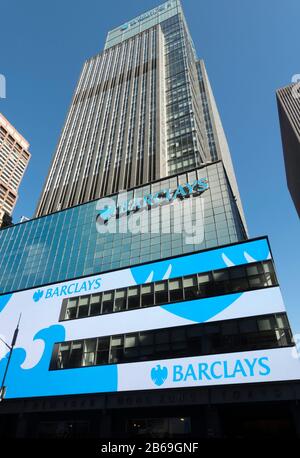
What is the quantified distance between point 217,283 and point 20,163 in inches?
5117

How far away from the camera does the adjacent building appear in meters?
23.2

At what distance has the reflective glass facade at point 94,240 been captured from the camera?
4225cm

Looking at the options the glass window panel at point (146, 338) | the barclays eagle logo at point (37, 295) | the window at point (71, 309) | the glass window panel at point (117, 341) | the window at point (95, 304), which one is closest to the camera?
the glass window panel at point (146, 338)

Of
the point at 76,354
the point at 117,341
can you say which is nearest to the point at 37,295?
the point at 76,354

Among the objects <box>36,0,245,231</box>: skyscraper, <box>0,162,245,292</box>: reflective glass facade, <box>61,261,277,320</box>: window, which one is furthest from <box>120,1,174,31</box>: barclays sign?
<box>61,261,277,320</box>: window

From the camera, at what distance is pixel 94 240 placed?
4928 centimetres

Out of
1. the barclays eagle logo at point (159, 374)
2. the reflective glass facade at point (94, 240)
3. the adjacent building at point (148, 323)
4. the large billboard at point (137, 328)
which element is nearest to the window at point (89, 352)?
the adjacent building at point (148, 323)

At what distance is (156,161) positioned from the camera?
67438mm

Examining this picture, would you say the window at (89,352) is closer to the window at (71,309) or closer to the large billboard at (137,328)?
the large billboard at (137,328)

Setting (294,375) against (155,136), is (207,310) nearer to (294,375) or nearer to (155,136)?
(294,375)

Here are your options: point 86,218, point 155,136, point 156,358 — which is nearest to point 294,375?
point 156,358

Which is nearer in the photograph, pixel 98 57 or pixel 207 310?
pixel 207 310

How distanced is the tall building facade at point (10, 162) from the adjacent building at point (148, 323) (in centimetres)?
6728
